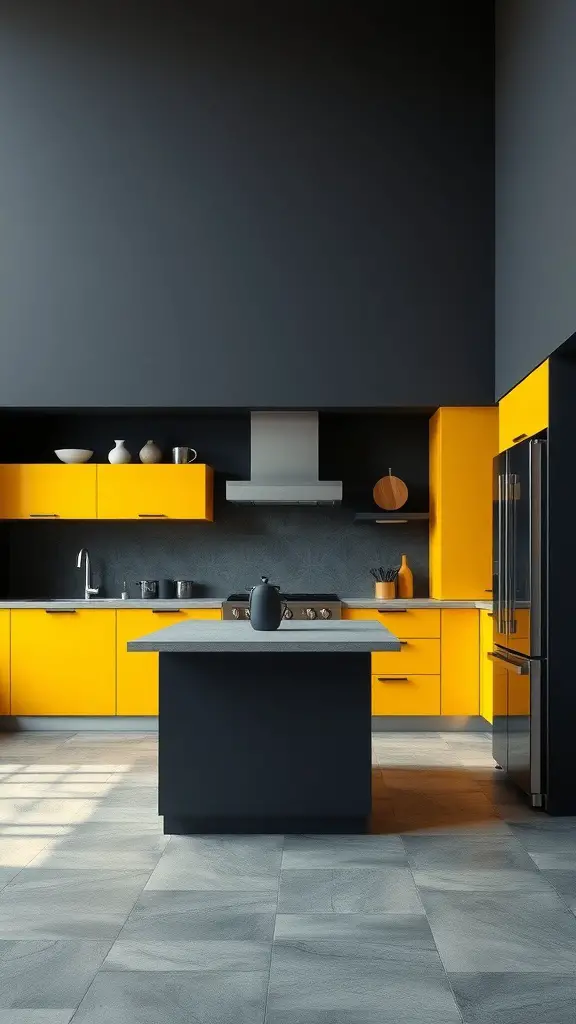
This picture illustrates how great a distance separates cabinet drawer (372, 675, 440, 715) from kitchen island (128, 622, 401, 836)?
2.32 metres

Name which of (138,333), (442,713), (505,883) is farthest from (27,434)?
(505,883)

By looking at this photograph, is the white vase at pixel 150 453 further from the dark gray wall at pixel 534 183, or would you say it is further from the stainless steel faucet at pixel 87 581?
the dark gray wall at pixel 534 183

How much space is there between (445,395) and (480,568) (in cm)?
115

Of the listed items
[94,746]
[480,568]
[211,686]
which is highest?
[480,568]

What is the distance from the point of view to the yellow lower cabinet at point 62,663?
621cm

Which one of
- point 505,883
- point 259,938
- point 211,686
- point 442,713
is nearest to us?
point 259,938

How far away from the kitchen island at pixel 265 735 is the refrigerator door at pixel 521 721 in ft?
2.89

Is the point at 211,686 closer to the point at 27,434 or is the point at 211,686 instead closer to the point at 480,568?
the point at 480,568

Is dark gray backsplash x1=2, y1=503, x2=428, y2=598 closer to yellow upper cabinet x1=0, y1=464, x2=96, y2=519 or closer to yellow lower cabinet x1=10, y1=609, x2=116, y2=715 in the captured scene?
yellow upper cabinet x1=0, y1=464, x2=96, y2=519

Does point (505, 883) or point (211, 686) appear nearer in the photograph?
point (505, 883)

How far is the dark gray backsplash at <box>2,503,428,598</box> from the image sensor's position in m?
6.84

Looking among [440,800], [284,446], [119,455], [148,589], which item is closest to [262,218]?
[284,446]

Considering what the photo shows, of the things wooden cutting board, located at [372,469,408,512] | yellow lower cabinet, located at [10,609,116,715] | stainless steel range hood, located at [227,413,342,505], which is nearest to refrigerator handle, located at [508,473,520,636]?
stainless steel range hood, located at [227,413,342,505]

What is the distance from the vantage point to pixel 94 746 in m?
5.74
